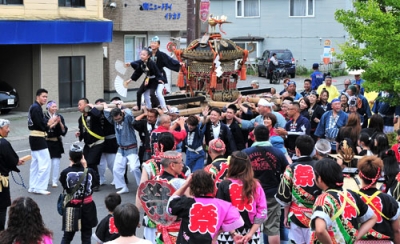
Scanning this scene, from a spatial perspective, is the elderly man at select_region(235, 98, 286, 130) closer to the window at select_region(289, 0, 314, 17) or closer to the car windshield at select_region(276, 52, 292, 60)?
the car windshield at select_region(276, 52, 292, 60)

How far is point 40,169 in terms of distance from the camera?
13148 millimetres

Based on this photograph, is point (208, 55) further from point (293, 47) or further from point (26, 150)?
point (293, 47)

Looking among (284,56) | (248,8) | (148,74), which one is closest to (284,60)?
(284,56)

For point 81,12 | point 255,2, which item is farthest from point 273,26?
point 81,12

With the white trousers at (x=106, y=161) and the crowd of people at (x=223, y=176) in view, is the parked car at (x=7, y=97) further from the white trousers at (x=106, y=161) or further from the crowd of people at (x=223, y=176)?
the white trousers at (x=106, y=161)

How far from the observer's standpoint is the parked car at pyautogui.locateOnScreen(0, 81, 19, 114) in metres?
24.3

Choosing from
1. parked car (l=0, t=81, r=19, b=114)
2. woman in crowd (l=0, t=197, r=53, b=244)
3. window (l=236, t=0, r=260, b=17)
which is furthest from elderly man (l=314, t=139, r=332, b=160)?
window (l=236, t=0, r=260, b=17)

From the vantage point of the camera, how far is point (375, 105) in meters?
17.3

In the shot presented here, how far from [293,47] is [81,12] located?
20.2 meters

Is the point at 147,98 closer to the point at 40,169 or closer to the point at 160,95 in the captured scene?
the point at 160,95

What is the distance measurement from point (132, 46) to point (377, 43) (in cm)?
1769

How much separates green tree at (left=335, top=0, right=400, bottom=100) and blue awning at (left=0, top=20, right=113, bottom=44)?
1269cm

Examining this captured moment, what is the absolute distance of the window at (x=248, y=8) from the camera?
4519 centimetres

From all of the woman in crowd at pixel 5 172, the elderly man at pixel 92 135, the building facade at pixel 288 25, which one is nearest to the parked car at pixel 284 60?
the building facade at pixel 288 25
